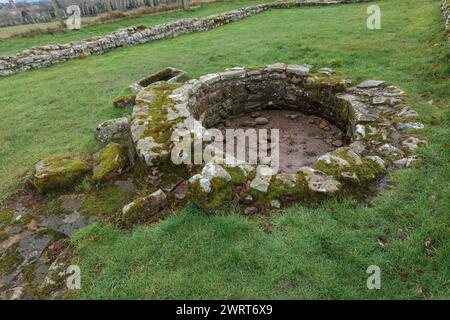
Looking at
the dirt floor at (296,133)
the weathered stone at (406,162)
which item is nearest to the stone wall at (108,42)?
the dirt floor at (296,133)

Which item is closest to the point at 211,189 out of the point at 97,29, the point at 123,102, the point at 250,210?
the point at 250,210

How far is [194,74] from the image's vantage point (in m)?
10.9

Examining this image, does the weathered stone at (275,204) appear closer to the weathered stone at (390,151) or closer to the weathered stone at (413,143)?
the weathered stone at (390,151)

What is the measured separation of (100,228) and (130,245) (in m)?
0.74

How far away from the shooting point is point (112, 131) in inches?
292

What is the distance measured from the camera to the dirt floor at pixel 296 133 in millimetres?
6895

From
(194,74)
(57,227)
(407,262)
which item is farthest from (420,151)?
(194,74)

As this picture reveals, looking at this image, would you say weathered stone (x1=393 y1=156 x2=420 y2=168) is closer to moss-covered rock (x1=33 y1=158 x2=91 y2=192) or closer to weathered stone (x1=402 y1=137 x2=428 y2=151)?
weathered stone (x1=402 y1=137 x2=428 y2=151)

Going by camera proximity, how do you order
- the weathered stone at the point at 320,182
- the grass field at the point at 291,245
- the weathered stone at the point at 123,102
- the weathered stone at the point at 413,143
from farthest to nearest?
the weathered stone at the point at 123,102 → the weathered stone at the point at 413,143 → the weathered stone at the point at 320,182 → the grass field at the point at 291,245

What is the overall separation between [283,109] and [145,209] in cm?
595

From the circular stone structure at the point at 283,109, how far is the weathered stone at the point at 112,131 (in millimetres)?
639

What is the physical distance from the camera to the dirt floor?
689 cm

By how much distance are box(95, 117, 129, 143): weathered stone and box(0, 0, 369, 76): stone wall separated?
32.7 ft

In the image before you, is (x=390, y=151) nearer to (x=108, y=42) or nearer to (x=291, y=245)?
(x=291, y=245)
